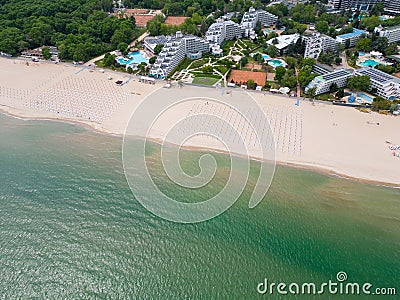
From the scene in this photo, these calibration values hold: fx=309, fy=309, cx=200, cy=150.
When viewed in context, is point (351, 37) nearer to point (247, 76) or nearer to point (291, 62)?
point (291, 62)

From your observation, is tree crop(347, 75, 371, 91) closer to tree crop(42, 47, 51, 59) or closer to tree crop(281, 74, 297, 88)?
tree crop(281, 74, 297, 88)

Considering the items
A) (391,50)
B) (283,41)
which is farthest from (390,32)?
(283,41)

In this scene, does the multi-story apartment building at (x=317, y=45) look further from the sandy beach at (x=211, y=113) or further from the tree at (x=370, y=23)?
the sandy beach at (x=211, y=113)

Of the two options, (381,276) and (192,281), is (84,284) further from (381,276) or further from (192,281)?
(381,276)

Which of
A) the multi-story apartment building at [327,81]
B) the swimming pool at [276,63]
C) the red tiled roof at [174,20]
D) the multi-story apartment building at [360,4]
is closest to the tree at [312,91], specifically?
the multi-story apartment building at [327,81]

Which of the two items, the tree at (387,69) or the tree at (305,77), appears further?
the tree at (387,69)
